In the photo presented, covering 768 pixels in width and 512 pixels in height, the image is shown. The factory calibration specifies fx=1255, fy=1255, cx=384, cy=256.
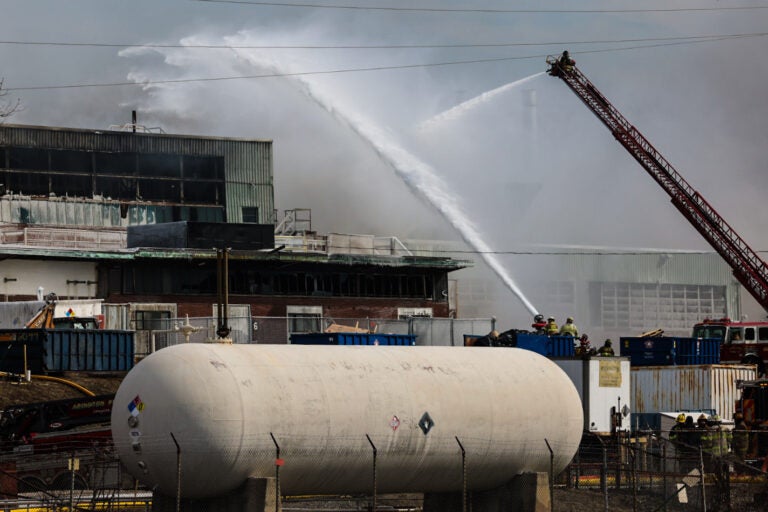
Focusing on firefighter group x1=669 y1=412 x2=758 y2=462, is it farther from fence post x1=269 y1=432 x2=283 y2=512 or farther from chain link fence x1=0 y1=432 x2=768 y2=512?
fence post x1=269 y1=432 x2=283 y2=512

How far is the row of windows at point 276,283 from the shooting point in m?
59.6

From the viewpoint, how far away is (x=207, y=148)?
7306 centimetres

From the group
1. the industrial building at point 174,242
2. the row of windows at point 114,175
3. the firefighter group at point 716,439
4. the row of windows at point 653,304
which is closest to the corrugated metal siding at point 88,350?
the industrial building at point 174,242

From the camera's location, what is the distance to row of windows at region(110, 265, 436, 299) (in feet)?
195

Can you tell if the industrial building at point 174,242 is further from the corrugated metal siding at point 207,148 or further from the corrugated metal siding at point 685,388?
the corrugated metal siding at point 685,388

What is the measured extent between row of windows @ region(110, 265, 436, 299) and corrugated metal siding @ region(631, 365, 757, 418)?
65.1ft

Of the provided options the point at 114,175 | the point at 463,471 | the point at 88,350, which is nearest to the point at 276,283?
the point at 114,175

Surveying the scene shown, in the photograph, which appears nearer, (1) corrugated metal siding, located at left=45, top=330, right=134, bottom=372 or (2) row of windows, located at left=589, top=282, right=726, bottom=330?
(1) corrugated metal siding, located at left=45, top=330, right=134, bottom=372

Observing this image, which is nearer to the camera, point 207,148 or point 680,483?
point 680,483

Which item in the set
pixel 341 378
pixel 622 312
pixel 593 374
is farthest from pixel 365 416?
pixel 622 312

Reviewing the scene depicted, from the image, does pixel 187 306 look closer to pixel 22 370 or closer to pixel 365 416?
pixel 22 370

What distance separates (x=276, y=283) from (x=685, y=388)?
74.8 feet

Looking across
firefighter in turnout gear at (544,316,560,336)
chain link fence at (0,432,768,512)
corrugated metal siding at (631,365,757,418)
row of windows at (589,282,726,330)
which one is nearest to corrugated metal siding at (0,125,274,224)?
firefighter in turnout gear at (544,316,560,336)

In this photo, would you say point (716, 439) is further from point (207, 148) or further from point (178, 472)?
point (207, 148)
